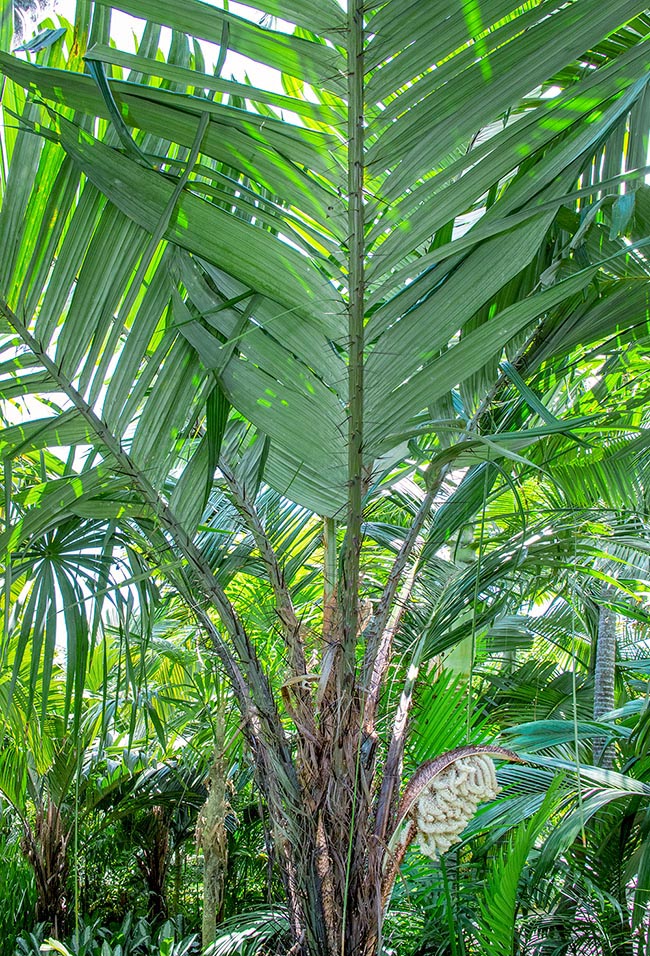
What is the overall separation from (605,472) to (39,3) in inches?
208

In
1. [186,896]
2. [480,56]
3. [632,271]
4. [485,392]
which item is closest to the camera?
[480,56]

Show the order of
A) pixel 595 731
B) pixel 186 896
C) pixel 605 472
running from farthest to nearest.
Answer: pixel 186 896 → pixel 605 472 → pixel 595 731

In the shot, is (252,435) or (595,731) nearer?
(252,435)

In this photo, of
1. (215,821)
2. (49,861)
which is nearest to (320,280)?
(215,821)

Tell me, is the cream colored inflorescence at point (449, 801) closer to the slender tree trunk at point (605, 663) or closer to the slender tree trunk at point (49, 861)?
the slender tree trunk at point (605, 663)

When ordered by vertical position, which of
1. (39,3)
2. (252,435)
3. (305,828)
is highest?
(39,3)

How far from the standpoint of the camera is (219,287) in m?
0.84

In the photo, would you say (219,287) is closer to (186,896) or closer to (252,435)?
(252,435)

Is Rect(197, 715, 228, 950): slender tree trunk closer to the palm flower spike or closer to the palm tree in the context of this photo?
the palm tree

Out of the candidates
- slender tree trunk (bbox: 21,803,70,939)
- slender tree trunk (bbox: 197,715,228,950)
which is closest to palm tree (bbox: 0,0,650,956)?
slender tree trunk (bbox: 197,715,228,950)

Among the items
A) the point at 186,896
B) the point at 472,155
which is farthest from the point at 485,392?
the point at 186,896

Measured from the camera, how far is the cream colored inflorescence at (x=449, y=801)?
938 mm

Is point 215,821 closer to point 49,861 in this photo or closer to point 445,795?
point 445,795

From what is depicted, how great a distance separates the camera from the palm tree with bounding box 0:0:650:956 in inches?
23.9
